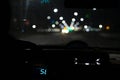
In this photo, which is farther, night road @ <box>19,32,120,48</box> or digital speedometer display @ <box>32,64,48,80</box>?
night road @ <box>19,32,120,48</box>

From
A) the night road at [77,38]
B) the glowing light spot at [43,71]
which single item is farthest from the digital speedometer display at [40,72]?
the night road at [77,38]

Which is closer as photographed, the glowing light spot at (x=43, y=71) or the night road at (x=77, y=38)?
the glowing light spot at (x=43, y=71)

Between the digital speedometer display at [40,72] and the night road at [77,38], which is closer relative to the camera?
the digital speedometer display at [40,72]

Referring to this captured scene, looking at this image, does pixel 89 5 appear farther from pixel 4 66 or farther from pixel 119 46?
pixel 4 66

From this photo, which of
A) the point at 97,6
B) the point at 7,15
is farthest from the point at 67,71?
the point at 97,6

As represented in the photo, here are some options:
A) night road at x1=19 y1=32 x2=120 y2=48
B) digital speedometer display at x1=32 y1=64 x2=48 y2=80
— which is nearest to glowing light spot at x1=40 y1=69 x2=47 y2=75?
digital speedometer display at x1=32 y1=64 x2=48 y2=80

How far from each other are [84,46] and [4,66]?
144 cm

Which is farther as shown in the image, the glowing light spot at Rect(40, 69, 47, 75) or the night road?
the night road

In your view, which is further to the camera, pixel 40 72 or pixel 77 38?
pixel 77 38

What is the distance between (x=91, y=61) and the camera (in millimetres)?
3723

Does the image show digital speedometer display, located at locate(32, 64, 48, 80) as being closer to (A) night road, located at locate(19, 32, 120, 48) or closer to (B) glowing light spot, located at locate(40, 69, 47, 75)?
(B) glowing light spot, located at locate(40, 69, 47, 75)

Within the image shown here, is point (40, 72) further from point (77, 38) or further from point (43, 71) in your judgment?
point (77, 38)

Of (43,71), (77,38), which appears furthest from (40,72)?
(77,38)

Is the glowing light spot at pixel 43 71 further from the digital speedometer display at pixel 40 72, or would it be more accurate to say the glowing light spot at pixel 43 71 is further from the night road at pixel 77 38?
the night road at pixel 77 38
